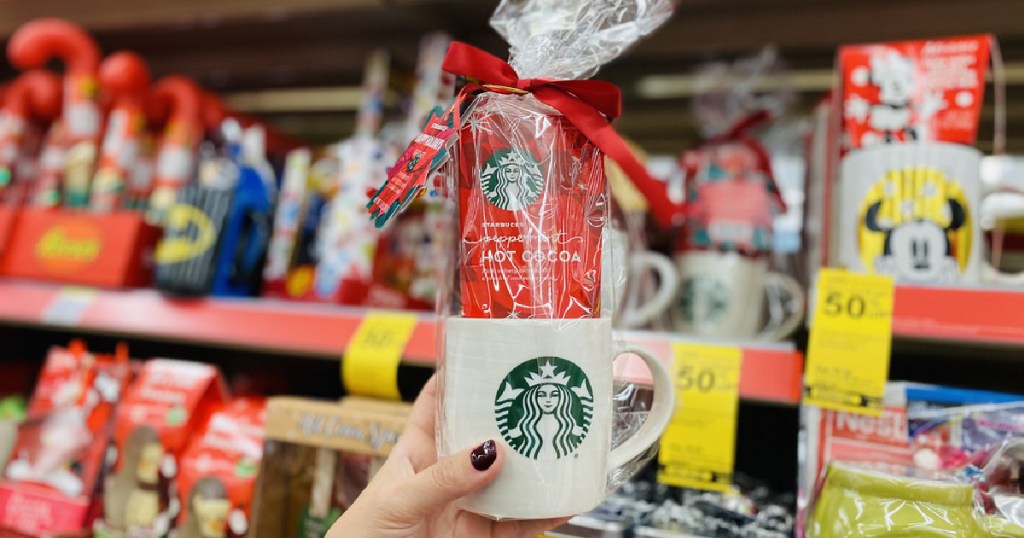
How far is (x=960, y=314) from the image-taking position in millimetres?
806

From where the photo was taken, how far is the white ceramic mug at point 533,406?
585 mm

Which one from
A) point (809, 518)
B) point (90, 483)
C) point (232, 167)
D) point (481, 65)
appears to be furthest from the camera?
Result: point (232, 167)

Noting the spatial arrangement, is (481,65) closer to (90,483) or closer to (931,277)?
(931,277)

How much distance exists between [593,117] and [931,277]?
19.6 inches

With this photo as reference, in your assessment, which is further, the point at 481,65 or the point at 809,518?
the point at 809,518

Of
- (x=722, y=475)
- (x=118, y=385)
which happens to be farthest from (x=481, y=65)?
(x=118, y=385)

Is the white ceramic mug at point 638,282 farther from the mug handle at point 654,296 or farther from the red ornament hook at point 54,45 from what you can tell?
the red ornament hook at point 54,45

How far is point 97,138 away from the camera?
153 centimetres

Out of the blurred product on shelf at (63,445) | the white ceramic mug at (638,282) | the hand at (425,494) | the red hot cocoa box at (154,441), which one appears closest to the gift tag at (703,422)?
the white ceramic mug at (638,282)

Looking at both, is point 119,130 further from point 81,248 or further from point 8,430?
point 8,430

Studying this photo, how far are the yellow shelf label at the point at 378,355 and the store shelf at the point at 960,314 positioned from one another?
0.65m

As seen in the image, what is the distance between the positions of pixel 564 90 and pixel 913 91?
55 cm

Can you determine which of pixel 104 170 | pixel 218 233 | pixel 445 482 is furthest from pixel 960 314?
pixel 104 170

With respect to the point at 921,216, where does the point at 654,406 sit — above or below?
below
